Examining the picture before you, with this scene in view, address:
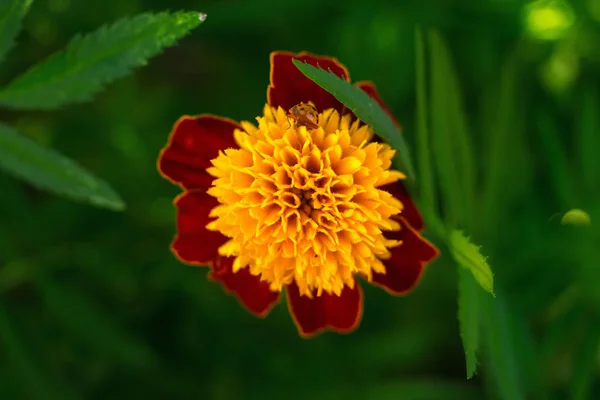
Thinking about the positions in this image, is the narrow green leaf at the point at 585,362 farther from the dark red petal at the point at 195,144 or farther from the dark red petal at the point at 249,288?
the dark red petal at the point at 195,144

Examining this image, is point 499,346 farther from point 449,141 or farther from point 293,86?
point 293,86

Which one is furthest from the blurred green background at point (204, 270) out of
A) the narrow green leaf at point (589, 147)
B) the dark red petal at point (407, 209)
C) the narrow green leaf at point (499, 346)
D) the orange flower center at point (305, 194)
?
the orange flower center at point (305, 194)

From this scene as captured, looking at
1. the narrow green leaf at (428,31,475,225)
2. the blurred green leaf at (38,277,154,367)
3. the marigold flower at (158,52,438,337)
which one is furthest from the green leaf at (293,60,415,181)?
the blurred green leaf at (38,277,154,367)

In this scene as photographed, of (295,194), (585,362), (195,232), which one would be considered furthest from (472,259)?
(585,362)

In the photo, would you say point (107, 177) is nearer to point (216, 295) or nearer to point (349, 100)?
point (216, 295)

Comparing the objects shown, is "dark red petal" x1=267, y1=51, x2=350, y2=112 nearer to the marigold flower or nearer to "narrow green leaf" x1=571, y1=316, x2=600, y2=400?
the marigold flower

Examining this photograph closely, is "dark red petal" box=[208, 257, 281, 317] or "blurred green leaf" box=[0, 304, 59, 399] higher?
"dark red petal" box=[208, 257, 281, 317]
